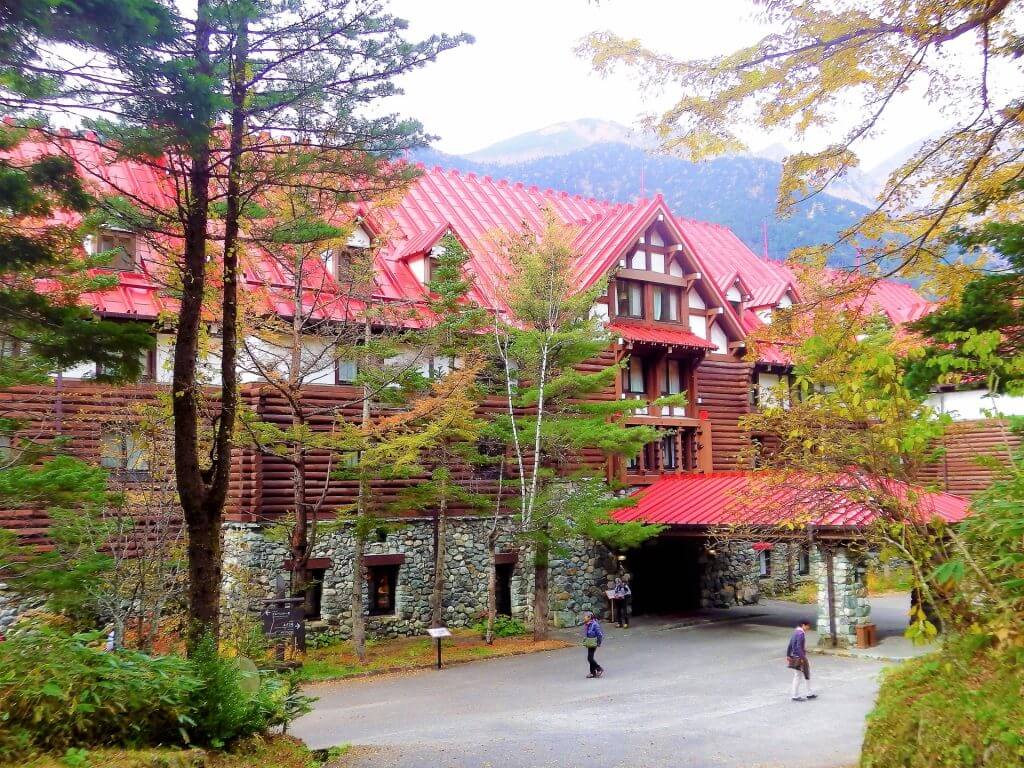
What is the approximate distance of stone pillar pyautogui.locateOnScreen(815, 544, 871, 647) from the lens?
61.4 ft

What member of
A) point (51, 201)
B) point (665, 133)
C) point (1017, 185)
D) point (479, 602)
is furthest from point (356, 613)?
point (1017, 185)

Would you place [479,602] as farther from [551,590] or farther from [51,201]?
[51,201]

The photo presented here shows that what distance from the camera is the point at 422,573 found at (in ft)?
69.3

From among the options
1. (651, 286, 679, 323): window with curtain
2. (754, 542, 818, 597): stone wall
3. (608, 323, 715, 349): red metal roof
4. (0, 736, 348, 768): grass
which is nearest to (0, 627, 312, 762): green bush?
(0, 736, 348, 768): grass

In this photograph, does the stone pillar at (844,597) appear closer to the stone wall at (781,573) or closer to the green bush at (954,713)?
the stone wall at (781,573)

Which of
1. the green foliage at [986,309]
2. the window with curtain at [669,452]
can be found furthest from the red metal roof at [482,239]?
the green foliage at [986,309]

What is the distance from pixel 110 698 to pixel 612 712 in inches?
344

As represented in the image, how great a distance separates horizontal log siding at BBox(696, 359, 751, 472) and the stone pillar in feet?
25.4

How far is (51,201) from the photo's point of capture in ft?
26.2

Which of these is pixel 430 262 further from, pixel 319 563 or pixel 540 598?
pixel 540 598

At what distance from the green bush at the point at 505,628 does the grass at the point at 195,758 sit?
1242cm

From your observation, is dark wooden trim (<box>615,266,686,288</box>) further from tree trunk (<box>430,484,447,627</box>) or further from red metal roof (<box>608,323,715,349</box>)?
tree trunk (<box>430,484,447,627</box>)

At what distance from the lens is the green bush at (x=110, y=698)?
6.14m

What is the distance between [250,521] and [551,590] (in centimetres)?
873
